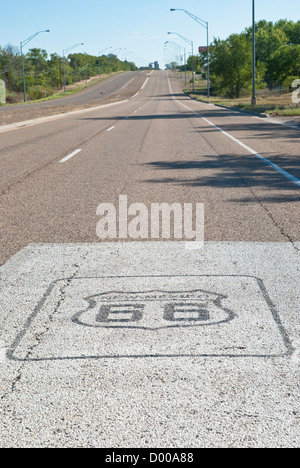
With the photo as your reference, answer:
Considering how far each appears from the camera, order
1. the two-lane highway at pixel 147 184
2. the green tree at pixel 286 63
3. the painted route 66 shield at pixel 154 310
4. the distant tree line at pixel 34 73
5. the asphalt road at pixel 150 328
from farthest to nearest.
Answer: the distant tree line at pixel 34 73, the green tree at pixel 286 63, the two-lane highway at pixel 147 184, the painted route 66 shield at pixel 154 310, the asphalt road at pixel 150 328

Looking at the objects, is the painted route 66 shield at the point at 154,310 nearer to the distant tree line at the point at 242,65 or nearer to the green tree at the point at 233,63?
the distant tree line at the point at 242,65

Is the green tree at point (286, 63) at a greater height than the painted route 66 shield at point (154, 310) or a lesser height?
greater

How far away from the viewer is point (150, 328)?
12.9 ft

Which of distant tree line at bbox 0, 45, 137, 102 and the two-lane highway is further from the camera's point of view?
distant tree line at bbox 0, 45, 137, 102

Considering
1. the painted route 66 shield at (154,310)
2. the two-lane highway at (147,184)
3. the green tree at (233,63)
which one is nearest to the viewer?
the painted route 66 shield at (154,310)

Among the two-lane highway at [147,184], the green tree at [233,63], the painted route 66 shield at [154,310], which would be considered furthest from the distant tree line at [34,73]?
the painted route 66 shield at [154,310]

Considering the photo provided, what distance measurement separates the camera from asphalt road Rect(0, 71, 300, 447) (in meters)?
2.79

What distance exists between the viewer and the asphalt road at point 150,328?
110 inches

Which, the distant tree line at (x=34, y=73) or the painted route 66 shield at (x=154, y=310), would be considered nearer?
the painted route 66 shield at (x=154, y=310)

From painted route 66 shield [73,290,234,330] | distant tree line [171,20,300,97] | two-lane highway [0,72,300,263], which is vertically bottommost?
painted route 66 shield [73,290,234,330]
